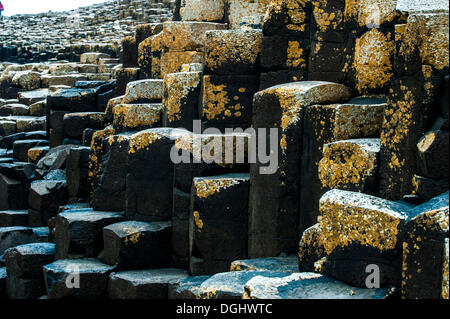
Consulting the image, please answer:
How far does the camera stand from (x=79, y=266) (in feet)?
20.2

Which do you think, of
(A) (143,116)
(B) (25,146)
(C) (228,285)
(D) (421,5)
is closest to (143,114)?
(A) (143,116)

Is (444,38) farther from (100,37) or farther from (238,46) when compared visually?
(100,37)

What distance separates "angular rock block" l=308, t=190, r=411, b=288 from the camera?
2955mm

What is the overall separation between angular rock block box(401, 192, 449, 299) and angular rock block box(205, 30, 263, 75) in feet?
11.3

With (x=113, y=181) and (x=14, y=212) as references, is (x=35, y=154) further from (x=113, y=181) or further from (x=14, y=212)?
(x=113, y=181)

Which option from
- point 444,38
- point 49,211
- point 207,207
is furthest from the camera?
point 49,211

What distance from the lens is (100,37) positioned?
25.8 metres

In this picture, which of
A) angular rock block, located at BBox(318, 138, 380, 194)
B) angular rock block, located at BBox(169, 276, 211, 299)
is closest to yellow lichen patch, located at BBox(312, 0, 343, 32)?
angular rock block, located at BBox(318, 138, 380, 194)

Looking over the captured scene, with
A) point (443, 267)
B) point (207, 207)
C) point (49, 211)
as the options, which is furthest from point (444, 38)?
point (49, 211)

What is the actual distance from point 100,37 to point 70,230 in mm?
20769

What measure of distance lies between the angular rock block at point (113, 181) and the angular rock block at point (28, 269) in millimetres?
892

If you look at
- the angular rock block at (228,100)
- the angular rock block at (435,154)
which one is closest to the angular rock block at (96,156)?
the angular rock block at (228,100)

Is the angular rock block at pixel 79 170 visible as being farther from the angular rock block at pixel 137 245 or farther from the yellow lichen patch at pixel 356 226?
the yellow lichen patch at pixel 356 226

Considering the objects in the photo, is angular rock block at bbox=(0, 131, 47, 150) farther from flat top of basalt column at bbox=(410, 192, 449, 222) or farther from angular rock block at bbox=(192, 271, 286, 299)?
flat top of basalt column at bbox=(410, 192, 449, 222)
